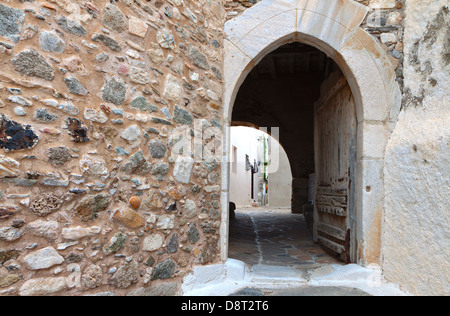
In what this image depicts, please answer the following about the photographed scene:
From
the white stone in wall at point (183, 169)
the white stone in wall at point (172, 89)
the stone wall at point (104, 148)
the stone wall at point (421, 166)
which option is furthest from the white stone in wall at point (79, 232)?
the stone wall at point (421, 166)

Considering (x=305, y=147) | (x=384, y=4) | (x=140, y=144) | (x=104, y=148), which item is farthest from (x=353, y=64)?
(x=305, y=147)

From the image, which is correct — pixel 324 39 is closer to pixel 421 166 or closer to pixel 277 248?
pixel 421 166

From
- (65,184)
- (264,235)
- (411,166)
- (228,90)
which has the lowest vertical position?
(264,235)

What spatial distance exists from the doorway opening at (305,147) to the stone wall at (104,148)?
49.7 inches

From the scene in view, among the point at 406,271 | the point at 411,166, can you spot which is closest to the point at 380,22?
the point at 411,166

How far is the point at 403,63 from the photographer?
109 inches

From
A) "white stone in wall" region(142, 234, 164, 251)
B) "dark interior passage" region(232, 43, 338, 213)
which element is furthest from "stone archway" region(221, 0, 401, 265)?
"dark interior passage" region(232, 43, 338, 213)

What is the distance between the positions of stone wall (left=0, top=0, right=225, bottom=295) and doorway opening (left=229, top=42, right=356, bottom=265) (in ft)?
4.14

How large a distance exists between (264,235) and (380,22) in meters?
3.18

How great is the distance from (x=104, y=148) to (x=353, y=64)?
2204 mm

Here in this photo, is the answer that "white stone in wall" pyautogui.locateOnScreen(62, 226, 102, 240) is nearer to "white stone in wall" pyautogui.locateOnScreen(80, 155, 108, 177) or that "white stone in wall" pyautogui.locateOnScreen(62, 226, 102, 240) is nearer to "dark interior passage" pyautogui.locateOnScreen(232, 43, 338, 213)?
"white stone in wall" pyautogui.locateOnScreen(80, 155, 108, 177)

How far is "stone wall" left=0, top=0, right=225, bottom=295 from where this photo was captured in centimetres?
159
